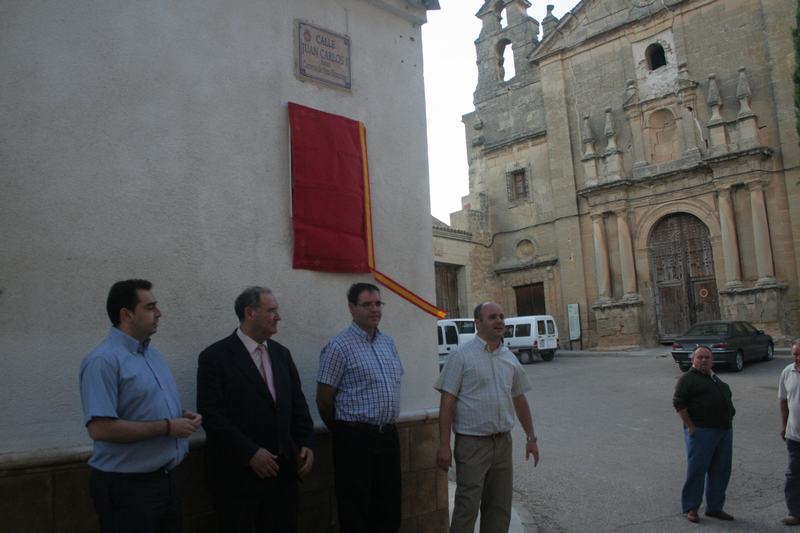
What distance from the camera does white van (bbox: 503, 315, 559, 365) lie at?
71.3ft

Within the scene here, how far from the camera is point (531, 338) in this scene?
21.7 m

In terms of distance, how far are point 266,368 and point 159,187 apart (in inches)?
51.0

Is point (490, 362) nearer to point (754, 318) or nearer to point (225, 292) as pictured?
point (225, 292)

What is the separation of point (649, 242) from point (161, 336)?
77.1 ft

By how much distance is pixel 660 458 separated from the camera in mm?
7941

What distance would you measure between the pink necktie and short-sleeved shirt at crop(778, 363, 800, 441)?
4697 millimetres

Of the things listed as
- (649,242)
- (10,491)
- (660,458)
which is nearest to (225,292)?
(10,491)

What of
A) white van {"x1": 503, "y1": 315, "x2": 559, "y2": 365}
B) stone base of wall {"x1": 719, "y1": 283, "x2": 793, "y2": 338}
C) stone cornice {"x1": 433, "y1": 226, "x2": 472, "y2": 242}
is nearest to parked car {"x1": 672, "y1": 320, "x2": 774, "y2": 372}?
stone base of wall {"x1": 719, "y1": 283, "x2": 793, "y2": 338}

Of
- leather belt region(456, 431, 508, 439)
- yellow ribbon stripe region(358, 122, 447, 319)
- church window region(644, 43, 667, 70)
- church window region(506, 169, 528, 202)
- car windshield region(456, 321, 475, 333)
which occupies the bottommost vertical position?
leather belt region(456, 431, 508, 439)

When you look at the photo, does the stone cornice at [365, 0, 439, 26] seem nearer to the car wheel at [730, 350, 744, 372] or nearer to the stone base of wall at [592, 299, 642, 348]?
the car wheel at [730, 350, 744, 372]

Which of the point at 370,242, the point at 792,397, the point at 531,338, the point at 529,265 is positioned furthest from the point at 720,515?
the point at 529,265

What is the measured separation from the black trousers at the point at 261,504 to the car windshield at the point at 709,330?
1502 cm

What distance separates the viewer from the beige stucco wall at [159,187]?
→ 328 cm

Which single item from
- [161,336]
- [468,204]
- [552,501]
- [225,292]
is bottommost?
[552,501]
